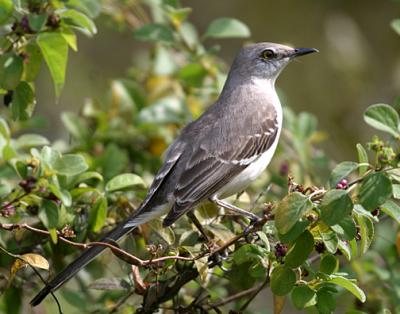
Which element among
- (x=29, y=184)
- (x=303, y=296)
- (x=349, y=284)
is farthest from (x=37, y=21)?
(x=349, y=284)

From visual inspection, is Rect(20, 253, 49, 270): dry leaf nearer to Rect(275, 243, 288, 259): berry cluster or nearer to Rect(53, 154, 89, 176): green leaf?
Rect(53, 154, 89, 176): green leaf

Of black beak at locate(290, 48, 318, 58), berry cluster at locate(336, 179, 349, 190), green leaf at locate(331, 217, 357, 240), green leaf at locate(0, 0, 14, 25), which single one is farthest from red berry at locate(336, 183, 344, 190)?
black beak at locate(290, 48, 318, 58)

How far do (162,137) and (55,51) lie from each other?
1.89m

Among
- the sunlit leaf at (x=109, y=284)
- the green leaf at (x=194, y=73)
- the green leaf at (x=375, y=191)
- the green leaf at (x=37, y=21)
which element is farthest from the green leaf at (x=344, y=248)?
the green leaf at (x=194, y=73)

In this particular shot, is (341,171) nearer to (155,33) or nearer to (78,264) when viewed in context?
(78,264)

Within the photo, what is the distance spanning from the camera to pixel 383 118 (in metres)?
3.03

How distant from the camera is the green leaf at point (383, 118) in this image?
3.01 metres

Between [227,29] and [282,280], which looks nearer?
[282,280]

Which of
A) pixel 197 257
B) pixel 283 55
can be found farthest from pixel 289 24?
pixel 197 257

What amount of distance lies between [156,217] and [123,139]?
4.31 ft

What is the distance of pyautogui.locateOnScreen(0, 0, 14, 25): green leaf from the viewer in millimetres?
3674

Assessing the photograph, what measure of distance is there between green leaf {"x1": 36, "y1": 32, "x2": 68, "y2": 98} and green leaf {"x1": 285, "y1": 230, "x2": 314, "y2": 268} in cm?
148

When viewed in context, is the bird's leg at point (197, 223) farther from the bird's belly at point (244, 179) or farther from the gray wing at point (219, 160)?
the bird's belly at point (244, 179)

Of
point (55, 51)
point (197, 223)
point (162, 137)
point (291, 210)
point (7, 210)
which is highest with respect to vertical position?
point (55, 51)
